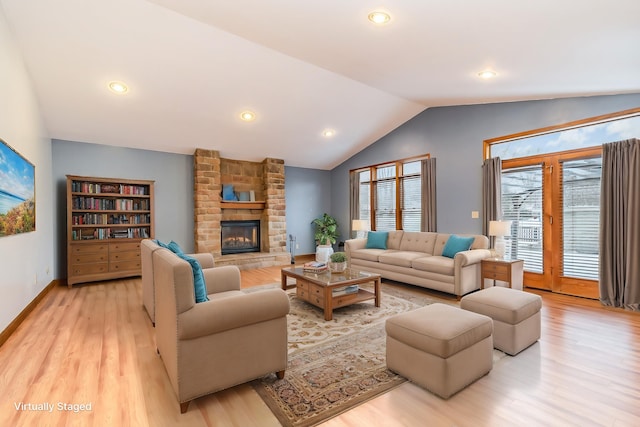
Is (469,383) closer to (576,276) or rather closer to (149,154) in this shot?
(576,276)

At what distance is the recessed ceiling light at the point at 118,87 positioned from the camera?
4.24m

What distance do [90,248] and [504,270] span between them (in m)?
6.39

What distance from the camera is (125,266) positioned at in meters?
5.45

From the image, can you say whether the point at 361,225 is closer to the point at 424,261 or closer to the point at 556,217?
the point at 424,261

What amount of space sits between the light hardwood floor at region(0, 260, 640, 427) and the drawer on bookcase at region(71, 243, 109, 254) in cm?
204

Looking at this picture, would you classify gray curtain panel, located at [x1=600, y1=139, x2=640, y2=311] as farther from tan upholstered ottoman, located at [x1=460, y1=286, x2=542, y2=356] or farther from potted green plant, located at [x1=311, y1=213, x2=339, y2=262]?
potted green plant, located at [x1=311, y1=213, x2=339, y2=262]

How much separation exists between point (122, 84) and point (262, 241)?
4.21 metres

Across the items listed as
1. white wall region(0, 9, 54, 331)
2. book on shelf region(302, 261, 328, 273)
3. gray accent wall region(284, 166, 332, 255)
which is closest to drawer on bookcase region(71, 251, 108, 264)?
white wall region(0, 9, 54, 331)

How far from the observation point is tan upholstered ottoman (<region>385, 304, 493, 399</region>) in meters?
1.97

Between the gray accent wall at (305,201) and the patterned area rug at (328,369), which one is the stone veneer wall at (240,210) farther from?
the patterned area rug at (328,369)

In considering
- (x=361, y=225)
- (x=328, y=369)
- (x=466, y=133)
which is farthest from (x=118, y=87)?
(x=466, y=133)

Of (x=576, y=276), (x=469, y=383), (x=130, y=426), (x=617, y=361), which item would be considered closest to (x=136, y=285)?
(x=130, y=426)

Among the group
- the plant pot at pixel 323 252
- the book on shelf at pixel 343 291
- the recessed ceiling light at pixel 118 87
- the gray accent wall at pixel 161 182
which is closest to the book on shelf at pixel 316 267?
the book on shelf at pixel 343 291

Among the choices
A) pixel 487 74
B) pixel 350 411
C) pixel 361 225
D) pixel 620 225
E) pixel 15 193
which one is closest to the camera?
pixel 350 411
